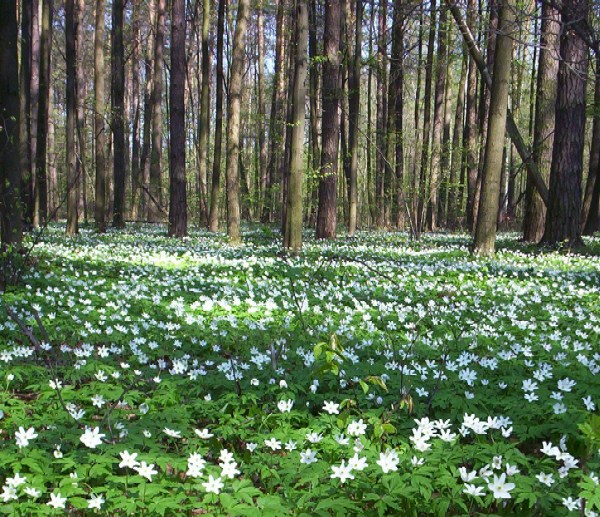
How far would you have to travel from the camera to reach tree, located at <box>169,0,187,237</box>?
14844 mm

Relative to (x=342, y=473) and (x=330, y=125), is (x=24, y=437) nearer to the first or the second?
(x=342, y=473)

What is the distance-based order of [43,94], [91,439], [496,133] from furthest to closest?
[43,94] < [496,133] < [91,439]

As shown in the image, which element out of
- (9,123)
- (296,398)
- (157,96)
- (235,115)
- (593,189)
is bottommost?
(296,398)

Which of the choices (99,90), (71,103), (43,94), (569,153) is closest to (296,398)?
(569,153)

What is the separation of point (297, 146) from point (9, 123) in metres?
5.14

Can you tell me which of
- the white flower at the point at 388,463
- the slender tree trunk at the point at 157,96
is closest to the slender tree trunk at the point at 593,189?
the slender tree trunk at the point at 157,96

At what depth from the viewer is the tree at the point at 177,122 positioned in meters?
14.8

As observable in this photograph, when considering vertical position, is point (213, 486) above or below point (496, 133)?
below

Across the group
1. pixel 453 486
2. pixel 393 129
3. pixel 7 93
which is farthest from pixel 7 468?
pixel 393 129

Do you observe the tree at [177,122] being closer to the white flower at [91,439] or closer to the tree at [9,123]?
the tree at [9,123]

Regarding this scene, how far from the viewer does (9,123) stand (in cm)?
686

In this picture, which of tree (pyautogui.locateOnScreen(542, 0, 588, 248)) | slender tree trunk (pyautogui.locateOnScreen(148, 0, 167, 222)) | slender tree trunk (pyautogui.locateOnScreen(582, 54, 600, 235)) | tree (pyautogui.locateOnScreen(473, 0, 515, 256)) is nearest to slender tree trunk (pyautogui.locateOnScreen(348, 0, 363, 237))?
tree (pyautogui.locateOnScreen(542, 0, 588, 248))

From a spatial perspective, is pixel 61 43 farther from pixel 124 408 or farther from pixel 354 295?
pixel 124 408

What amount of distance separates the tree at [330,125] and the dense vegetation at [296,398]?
7008 mm
